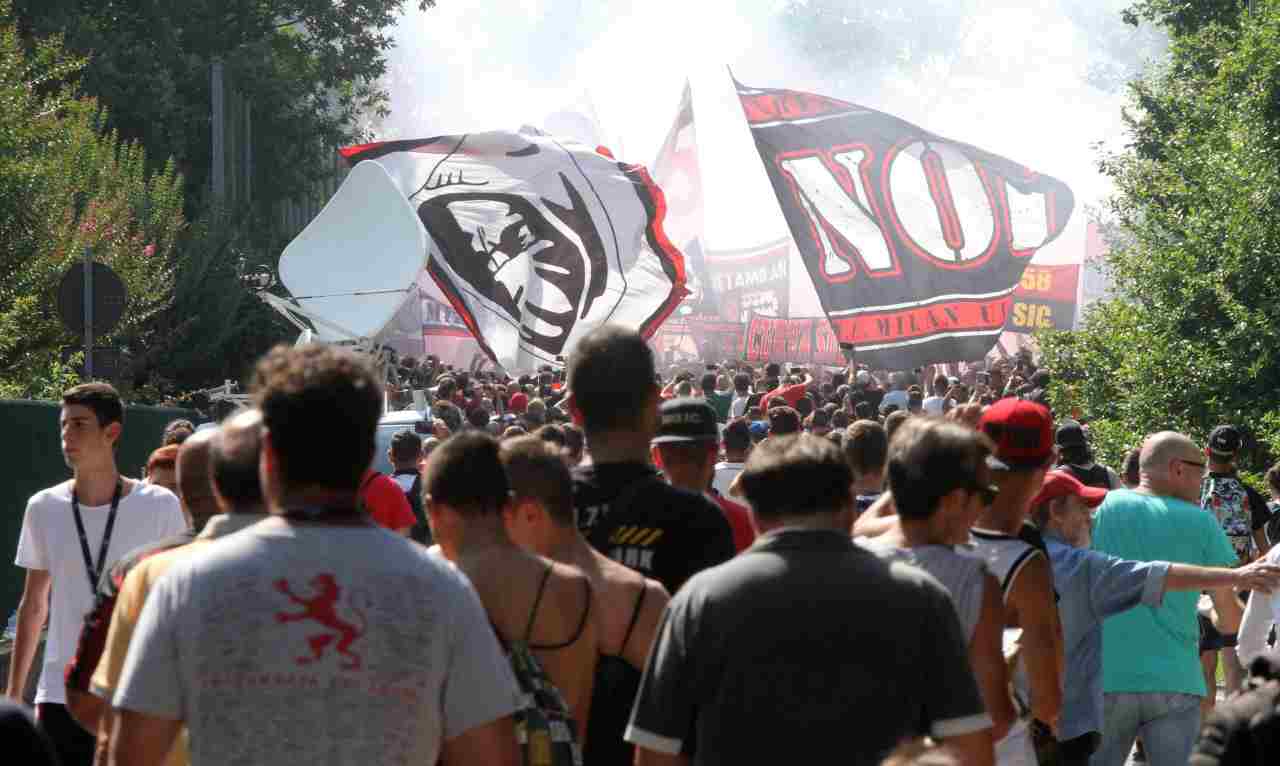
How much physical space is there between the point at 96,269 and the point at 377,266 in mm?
7421

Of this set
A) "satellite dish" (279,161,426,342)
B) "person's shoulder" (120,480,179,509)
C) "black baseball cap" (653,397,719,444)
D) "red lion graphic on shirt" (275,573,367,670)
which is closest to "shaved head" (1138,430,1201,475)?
"black baseball cap" (653,397,719,444)

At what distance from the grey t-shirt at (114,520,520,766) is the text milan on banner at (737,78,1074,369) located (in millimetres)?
18232

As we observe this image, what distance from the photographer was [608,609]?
4.10 metres

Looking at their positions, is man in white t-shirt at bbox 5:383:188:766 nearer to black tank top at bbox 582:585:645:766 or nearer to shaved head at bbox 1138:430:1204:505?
black tank top at bbox 582:585:645:766

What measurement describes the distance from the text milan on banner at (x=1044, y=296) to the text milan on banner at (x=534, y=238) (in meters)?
20.2

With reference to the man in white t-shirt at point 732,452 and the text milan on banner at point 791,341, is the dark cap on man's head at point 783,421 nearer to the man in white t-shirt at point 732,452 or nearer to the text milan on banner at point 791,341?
the man in white t-shirt at point 732,452

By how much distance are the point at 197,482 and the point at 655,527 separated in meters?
1.22

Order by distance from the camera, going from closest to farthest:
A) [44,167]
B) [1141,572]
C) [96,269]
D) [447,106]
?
[1141,572] < [96,269] < [44,167] < [447,106]

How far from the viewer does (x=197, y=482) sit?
4.70 metres

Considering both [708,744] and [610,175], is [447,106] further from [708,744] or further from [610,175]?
[708,744]

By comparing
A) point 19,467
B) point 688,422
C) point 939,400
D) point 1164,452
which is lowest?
point 19,467

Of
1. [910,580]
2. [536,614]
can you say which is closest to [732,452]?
[536,614]

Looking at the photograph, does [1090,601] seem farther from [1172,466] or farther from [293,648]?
[293,648]

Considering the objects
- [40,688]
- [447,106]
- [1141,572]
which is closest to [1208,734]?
[1141,572]
